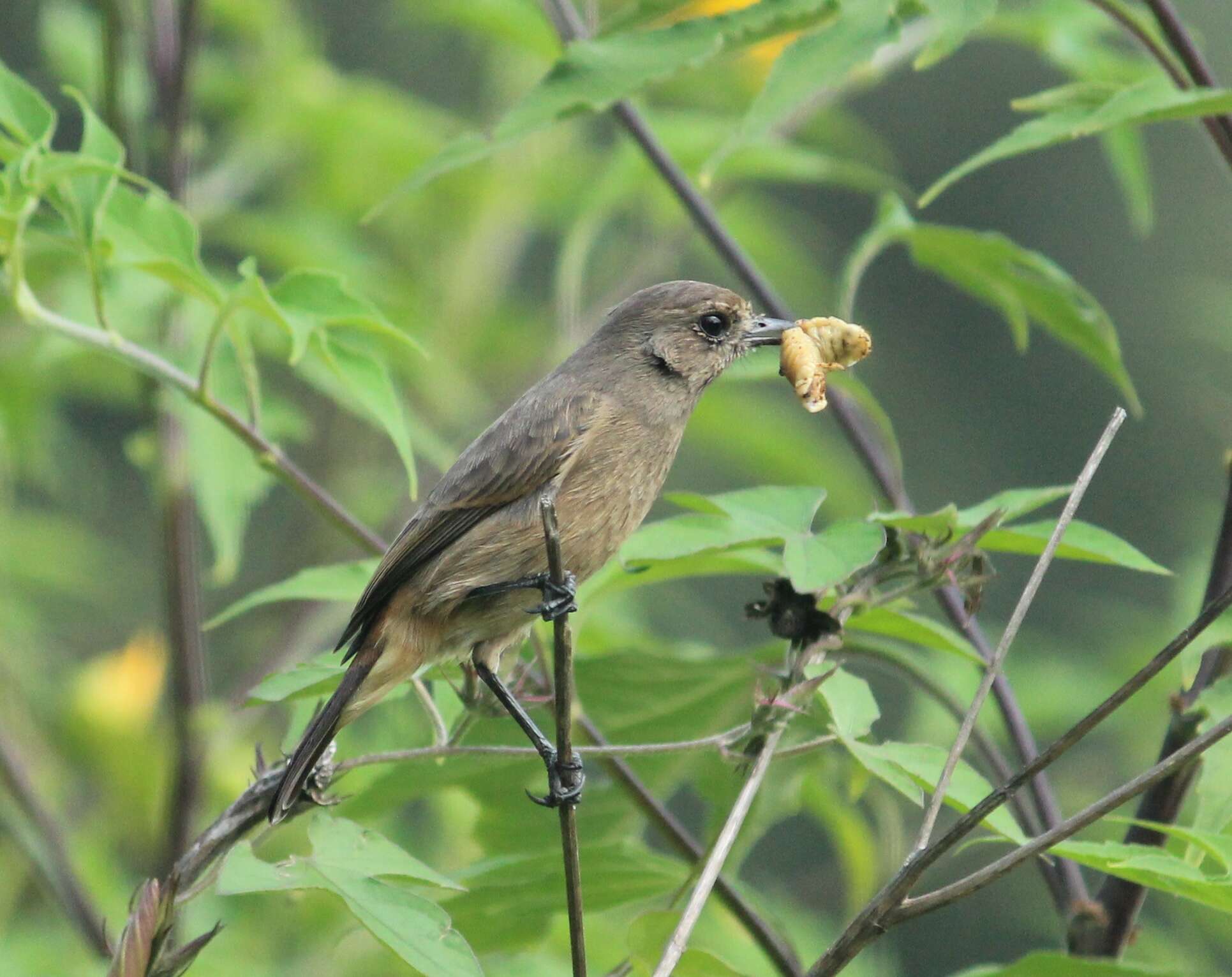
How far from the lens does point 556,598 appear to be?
266cm

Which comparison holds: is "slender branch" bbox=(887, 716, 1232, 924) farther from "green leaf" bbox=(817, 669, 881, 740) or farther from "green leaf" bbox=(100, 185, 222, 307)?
"green leaf" bbox=(100, 185, 222, 307)

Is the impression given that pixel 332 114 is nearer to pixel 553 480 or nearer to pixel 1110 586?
pixel 553 480

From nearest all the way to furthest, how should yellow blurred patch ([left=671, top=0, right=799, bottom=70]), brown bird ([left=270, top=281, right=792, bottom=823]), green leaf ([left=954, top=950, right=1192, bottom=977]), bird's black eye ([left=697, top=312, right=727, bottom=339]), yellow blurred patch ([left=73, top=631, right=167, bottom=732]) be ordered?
green leaf ([left=954, top=950, right=1192, bottom=977])
brown bird ([left=270, top=281, right=792, bottom=823])
bird's black eye ([left=697, top=312, right=727, bottom=339])
yellow blurred patch ([left=671, top=0, right=799, bottom=70])
yellow blurred patch ([left=73, top=631, right=167, bottom=732])

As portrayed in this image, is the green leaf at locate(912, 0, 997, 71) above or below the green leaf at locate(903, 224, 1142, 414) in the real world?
above

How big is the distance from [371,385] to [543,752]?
754 mm

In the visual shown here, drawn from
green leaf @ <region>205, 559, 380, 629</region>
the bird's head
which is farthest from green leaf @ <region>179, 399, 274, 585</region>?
the bird's head

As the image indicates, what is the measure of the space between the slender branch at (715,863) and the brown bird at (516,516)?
650mm

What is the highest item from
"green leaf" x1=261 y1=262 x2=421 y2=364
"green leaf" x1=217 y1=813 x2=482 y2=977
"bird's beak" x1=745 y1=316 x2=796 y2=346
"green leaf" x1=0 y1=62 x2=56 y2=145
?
"green leaf" x1=0 y1=62 x2=56 y2=145

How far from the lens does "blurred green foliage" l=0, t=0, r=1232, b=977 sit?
95.0 inches

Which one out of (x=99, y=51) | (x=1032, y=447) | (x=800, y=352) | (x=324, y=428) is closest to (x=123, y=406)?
(x=324, y=428)

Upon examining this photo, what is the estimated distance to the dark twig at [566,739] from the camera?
1.96 m

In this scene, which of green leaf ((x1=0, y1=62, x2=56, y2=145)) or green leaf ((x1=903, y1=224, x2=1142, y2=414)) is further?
green leaf ((x1=903, y1=224, x2=1142, y2=414))

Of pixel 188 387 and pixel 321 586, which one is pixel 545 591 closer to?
pixel 321 586

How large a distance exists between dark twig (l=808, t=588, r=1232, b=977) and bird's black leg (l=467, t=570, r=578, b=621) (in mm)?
616
